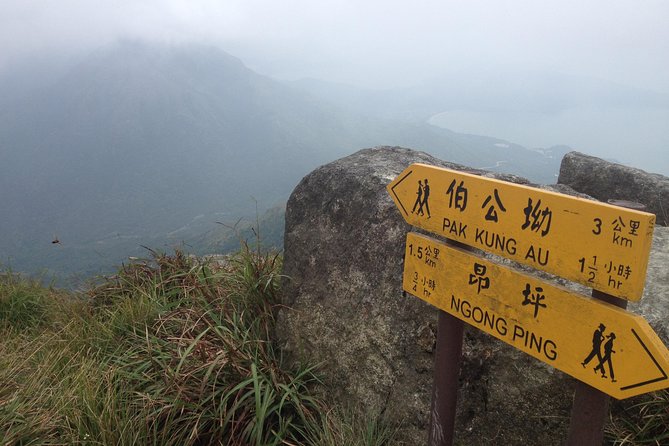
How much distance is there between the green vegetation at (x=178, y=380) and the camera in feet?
A: 9.71

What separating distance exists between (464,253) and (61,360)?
12.0 ft

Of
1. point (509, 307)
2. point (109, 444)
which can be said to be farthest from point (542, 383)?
point (109, 444)

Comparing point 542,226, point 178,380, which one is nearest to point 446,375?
point 542,226

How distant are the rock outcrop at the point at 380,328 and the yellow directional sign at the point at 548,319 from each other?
89 centimetres

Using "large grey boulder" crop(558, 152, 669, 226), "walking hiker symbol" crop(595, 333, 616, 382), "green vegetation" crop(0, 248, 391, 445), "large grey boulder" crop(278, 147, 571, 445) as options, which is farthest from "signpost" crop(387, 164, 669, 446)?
"large grey boulder" crop(558, 152, 669, 226)

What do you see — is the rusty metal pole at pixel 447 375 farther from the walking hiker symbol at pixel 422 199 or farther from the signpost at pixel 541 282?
the walking hiker symbol at pixel 422 199

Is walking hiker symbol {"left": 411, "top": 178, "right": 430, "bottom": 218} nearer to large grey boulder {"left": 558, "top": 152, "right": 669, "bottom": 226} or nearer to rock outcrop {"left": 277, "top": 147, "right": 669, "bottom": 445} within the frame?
rock outcrop {"left": 277, "top": 147, "right": 669, "bottom": 445}

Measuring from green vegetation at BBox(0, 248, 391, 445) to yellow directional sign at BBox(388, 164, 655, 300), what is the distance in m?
1.55

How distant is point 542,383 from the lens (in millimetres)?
2857

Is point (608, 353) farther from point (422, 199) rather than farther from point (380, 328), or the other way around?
point (380, 328)

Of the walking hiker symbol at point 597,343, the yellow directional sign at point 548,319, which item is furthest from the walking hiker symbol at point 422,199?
the walking hiker symbol at point 597,343

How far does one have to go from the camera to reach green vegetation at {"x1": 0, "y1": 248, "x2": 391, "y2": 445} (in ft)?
9.71

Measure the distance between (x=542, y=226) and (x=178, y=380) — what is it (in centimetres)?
267

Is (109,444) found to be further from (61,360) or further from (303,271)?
(303,271)
